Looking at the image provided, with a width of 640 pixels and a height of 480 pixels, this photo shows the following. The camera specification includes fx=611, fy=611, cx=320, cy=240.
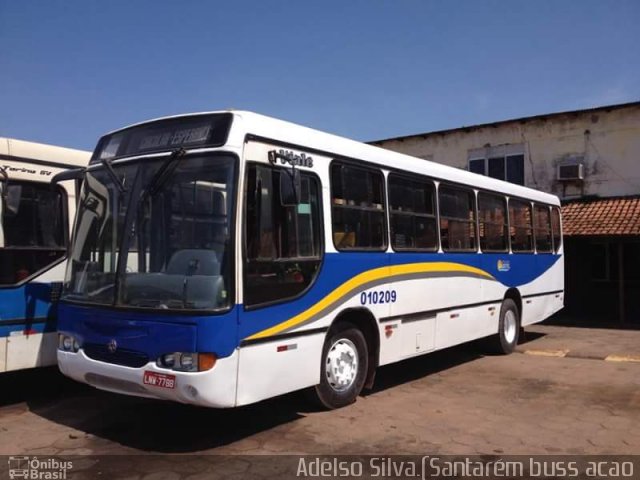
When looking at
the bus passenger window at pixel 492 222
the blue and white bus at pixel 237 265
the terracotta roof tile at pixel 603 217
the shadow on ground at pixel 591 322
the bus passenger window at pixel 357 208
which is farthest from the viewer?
the shadow on ground at pixel 591 322

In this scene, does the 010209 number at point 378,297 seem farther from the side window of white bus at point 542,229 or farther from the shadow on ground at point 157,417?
the side window of white bus at point 542,229

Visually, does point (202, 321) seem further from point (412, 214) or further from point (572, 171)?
point (572, 171)

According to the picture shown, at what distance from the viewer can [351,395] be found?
23.0ft

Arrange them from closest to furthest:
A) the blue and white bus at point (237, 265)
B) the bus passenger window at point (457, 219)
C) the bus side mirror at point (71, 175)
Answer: the blue and white bus at point (237, 265), the bus side mirror at point (71, 175), the bus passenger window at point (457, 219)

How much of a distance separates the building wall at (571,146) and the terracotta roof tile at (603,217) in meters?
0.68

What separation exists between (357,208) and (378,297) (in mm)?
1130

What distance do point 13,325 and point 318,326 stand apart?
3356 mm

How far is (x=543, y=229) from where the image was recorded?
1295 centimetres

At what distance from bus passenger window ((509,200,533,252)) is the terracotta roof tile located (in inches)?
196

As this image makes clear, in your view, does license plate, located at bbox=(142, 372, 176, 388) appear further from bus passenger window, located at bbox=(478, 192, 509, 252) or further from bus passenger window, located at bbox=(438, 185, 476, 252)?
bus passenger window, located at bbox=(478, 192, 509, 252)

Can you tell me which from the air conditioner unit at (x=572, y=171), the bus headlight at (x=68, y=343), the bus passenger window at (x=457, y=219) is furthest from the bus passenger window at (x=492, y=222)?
the air conditioner unit at (x=572, y=171)

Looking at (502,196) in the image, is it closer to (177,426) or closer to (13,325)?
(177,426)

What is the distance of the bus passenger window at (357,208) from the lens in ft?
22.5

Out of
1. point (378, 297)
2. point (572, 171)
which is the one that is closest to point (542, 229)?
point (572, 171)
